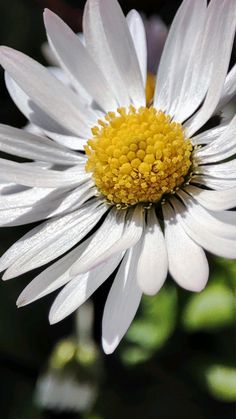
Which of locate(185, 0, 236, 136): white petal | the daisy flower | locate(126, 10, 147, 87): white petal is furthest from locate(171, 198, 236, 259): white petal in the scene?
locate(126, 10, 147, 87): white petal

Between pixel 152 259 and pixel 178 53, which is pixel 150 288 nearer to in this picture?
pixel 152 259

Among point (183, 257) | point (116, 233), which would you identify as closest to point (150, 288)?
point (183, 257)

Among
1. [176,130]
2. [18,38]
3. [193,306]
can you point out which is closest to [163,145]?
[176,130]

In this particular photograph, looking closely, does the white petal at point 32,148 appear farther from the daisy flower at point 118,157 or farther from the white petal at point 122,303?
the white petal at point 122,303

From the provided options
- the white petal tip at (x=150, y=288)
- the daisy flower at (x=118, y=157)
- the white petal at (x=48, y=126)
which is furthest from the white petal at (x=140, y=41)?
the white petal tip at (x=150, y=288)

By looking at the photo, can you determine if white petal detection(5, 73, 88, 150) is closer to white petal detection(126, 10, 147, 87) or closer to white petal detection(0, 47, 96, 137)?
white petal detection(0, 47, 96, 137)
